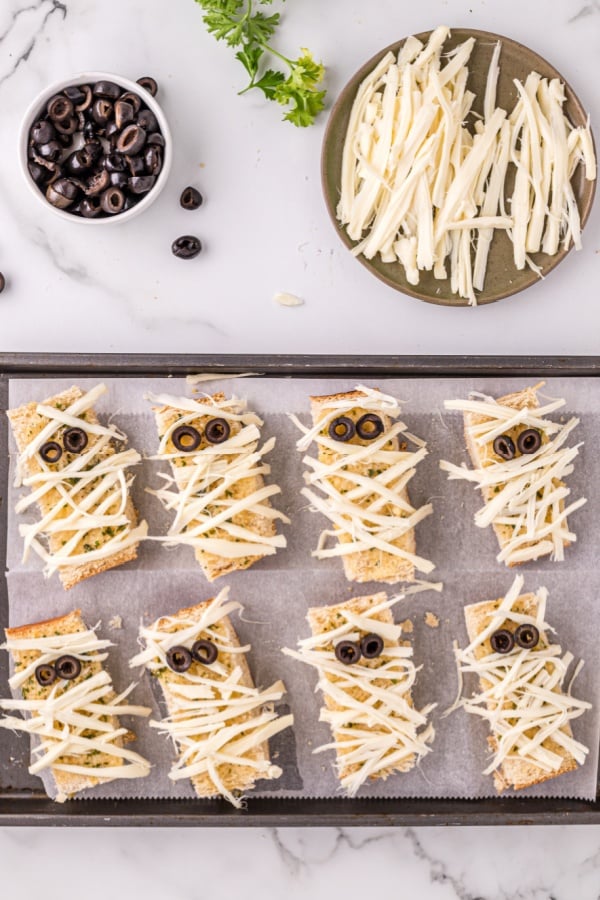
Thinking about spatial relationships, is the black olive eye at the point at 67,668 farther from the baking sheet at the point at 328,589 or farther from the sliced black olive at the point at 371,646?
the sliced black olive at the point at 371,646

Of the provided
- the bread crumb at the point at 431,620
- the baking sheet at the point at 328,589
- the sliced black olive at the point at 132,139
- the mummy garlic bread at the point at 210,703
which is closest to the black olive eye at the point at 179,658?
the mummy garlic bread at the point at 210,703

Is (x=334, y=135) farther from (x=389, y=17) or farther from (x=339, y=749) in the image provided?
(x=339, y=749)

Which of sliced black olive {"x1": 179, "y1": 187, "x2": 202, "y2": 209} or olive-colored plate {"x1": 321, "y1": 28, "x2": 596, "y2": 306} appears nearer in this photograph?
olive-colored plate {"x1": 321, "y1": 28, "x2": 596, "y2": 306}

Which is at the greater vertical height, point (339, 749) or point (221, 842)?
point (339, 749)

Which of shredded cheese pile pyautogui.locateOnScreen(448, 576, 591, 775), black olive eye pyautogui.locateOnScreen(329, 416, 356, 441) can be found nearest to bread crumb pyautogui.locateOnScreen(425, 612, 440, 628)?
shredded cheese pile pyautogui.locateOnScreen(448, 576, 591, 775)

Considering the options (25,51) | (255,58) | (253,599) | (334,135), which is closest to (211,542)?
(253,599)

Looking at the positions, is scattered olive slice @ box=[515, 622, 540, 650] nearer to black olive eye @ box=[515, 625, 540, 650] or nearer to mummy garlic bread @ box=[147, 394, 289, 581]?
black olive eye @ box=[515, 625, 540, 650]


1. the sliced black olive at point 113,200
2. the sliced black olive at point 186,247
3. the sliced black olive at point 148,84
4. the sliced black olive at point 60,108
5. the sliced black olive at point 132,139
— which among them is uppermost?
the sliced black olive at point 148,84
